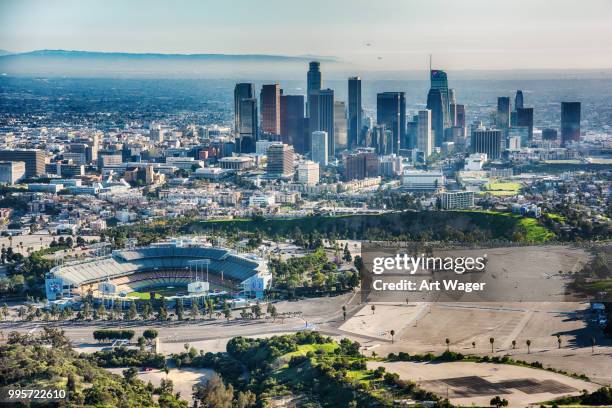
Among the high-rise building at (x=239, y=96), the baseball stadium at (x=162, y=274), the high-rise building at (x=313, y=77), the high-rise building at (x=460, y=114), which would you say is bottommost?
the baseball stadium at (x=162, y=274)

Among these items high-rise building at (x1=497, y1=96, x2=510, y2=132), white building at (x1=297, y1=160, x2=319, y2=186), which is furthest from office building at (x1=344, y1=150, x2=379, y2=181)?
high-rise building at (x1=497, y1=96, x2=510, y2=132)

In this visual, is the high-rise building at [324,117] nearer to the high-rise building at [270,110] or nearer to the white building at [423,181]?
the high-rise building at [270,110]

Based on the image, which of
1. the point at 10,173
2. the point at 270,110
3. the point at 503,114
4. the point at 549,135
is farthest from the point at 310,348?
the point at 503,114

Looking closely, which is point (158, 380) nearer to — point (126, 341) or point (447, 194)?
point (126, 341)

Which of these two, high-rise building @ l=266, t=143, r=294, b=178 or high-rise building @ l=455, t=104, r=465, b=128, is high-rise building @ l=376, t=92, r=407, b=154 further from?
high-rise building @ l=266, t=143, r=294, b=178

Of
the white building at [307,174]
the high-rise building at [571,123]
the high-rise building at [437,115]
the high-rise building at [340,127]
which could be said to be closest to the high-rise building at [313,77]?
the high-rise building at [340,127]
